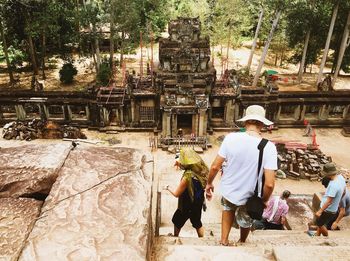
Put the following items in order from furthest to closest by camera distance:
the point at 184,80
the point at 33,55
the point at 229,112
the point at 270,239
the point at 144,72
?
the point at 144,72
the point at 33,55
the point at 229,112
the point at 184,80
the point at 270,239

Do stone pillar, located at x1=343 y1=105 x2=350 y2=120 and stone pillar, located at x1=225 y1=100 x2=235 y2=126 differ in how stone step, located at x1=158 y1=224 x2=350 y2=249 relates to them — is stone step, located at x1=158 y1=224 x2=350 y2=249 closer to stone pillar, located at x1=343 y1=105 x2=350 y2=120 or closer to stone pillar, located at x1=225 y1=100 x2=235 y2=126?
stone pillar, located at x1=225 y1=100 x2=235 y2=126

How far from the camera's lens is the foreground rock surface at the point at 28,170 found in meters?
2.30

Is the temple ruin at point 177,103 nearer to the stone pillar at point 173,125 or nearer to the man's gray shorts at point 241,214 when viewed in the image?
the stone pillar at point 173,125

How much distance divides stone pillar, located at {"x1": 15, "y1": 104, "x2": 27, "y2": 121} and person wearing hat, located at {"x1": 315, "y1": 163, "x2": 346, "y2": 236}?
62.9 feet

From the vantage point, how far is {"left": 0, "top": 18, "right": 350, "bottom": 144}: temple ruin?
749 inches

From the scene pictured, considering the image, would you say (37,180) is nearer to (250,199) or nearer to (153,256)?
(153,256)

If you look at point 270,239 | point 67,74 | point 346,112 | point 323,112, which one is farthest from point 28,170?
point 67,74

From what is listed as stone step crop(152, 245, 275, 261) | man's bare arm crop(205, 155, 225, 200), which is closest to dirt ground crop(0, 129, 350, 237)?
man's bare arm crop(205, 155, 225, 200)

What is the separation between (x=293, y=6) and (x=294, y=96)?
8.42 m

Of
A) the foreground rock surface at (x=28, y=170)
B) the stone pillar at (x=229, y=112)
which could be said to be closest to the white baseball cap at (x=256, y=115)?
the foreground rock surface at (x=28, y=170)

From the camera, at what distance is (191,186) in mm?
5008

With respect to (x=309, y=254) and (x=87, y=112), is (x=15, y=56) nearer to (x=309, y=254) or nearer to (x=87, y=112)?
(x=87, y=112)

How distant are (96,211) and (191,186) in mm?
3070

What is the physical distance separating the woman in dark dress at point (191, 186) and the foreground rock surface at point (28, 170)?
98.1 inches
